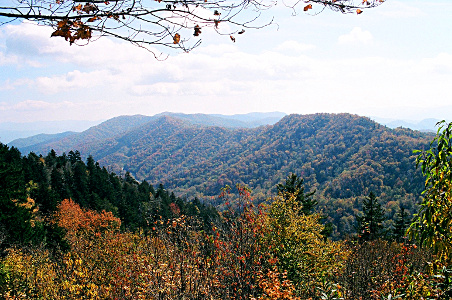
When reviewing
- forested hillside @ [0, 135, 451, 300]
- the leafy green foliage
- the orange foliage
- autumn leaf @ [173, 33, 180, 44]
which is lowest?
the orange foliage

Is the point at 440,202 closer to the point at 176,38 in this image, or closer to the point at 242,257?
the point at 176,38

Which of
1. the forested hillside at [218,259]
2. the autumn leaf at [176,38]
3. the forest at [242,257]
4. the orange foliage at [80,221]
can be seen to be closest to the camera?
the autumn leaf at [176,38]

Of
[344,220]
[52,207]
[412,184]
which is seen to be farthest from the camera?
[412,184]

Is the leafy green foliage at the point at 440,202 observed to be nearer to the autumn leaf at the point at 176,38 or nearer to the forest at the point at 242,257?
the forest at the point at 242,257

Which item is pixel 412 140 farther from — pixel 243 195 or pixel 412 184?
pixel 243 195

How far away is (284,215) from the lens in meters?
15.7

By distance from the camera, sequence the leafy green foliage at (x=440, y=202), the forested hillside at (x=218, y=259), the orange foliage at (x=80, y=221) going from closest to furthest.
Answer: the leafy green foliage at (x=440, y=202) < the forested hillside at (x=218, y=259) < the orange foliage at (x=80, y=221)


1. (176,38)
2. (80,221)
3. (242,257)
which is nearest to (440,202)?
(176,38)

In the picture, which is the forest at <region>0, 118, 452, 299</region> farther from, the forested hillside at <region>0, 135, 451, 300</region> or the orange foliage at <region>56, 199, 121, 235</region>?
the orange foliage at <region>56, 199, 121, 235</region>

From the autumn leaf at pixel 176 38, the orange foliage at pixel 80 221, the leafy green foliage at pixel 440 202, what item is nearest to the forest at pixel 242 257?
the leafy green foliage at pixel 440 202

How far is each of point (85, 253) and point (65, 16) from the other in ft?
51.1

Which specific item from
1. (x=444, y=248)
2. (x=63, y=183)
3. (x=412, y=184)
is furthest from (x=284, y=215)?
(x=412, y=184)

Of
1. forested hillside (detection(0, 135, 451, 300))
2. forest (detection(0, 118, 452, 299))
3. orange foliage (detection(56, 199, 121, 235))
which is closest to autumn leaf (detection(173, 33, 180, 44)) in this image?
forest (detection(0, 118, 452, 299))

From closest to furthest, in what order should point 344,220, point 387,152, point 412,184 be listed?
1. point 344,220
2. point 412,184
3. point 387,152
